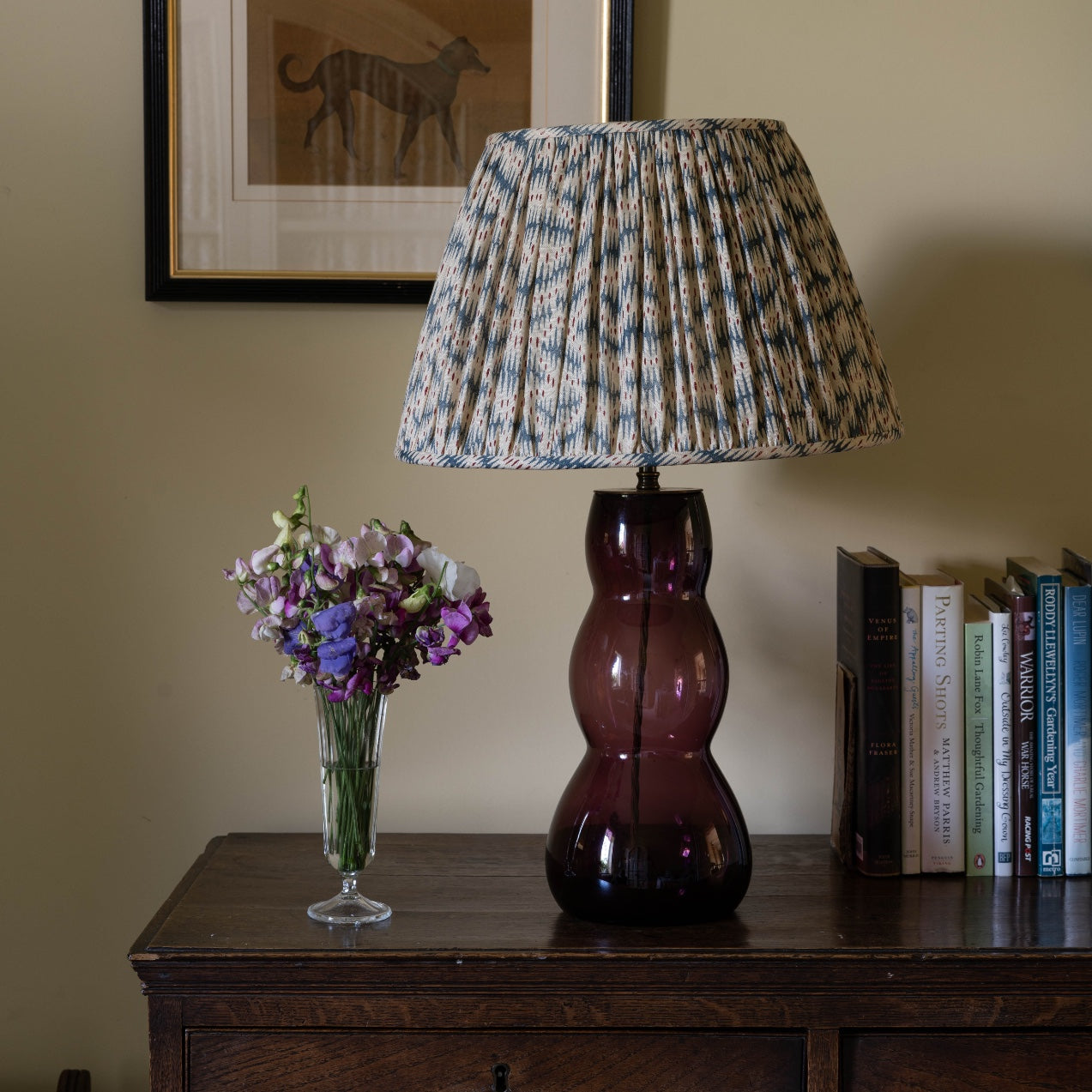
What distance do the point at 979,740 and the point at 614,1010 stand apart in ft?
1.52

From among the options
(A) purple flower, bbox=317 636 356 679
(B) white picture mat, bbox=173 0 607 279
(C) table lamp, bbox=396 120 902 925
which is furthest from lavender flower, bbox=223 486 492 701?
(B) white picture mat, bbox=173 0 607 279

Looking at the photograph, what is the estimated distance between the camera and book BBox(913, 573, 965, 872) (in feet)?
3.82

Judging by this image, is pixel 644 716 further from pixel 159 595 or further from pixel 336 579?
pixel 159 595

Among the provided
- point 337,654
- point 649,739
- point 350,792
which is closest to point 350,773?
point 350,792

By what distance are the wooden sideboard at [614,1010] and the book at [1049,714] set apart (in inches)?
7.4

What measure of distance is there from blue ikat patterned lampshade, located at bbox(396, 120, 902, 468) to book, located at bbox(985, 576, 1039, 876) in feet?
1.16

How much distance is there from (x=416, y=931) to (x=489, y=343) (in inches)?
19.2

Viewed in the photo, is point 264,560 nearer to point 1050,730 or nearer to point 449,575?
point 449,575

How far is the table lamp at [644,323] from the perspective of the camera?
843mm

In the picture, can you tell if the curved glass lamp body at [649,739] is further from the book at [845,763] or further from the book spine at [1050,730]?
the book spine at [1050,730]

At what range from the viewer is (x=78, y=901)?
4.37ft

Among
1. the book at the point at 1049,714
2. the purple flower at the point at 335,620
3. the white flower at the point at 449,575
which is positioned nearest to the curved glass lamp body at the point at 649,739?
the white flower at the point at 449,575

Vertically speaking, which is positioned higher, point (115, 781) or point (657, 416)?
point (657, 416)

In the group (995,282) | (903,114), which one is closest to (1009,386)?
(995,282)
